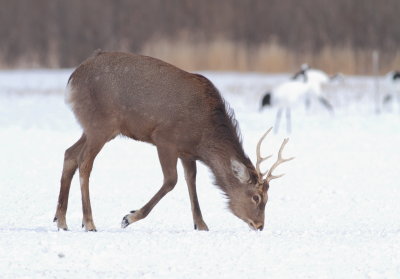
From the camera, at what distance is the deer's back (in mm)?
7984

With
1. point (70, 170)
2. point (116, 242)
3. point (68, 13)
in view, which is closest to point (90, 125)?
point (70, 170)

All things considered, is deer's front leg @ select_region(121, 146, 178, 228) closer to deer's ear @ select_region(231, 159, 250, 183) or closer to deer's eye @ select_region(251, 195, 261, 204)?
deer's ear @ select_region(231, 159, 250, 183)

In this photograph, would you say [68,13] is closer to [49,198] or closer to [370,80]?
[370,80]

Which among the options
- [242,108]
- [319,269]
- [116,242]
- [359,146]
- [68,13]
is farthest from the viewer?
[68,13]

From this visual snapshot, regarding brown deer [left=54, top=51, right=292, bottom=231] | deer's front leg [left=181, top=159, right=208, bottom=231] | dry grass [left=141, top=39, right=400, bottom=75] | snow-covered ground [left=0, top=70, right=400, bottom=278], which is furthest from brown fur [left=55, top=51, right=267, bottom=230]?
dry grass [left=141, top=39, right=400, bottom=75]

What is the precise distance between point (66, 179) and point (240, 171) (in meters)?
1.46

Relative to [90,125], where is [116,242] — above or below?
below

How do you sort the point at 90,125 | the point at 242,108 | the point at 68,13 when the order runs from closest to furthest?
the point at 90,125 → the point at 242,108 → the point at 68,13

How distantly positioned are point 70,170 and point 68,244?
1.70 meters

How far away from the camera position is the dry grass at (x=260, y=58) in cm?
2672

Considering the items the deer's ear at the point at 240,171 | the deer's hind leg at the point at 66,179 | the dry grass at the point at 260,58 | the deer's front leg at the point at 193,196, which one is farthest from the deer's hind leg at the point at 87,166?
the dry grass at the point at 260,58

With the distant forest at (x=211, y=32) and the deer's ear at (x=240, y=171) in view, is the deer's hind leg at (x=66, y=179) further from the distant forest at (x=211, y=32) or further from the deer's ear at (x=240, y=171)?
the distant forest at (x=211, y=32)

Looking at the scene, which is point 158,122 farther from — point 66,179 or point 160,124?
point 66,179

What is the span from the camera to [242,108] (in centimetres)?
2036
